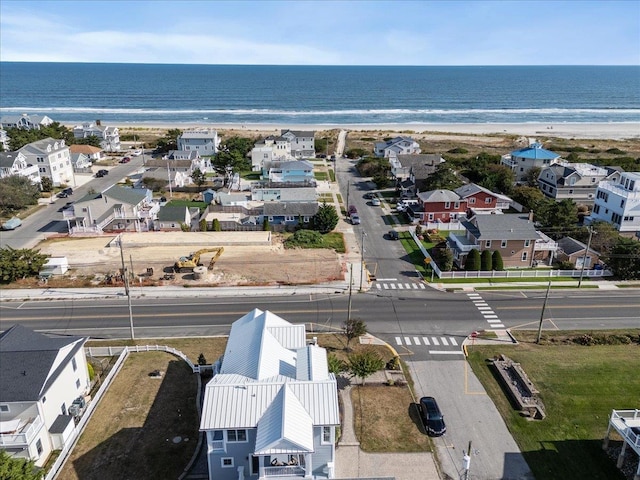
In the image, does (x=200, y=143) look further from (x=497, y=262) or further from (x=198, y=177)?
(x=497, y=262)

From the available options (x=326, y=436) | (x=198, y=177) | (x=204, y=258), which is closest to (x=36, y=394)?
(x=326, y=436)

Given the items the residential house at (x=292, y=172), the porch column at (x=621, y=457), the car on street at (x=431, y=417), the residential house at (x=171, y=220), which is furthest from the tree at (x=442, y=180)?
the porch column at (x=621, y=457)

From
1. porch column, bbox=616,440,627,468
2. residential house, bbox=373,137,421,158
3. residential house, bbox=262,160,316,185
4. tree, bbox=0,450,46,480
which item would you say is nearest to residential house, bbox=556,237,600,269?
porch column, bbox=616,440,627,468

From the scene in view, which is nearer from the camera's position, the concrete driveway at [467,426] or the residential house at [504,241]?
the concrete driveway at [467,426]

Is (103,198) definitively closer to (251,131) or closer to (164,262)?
(164,262)

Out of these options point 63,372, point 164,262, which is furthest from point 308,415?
point 164,262

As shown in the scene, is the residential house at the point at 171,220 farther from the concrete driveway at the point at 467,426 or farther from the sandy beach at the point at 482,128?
the sandy beach at the point at 482,128
